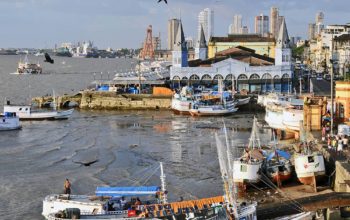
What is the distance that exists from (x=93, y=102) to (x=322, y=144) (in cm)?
5141

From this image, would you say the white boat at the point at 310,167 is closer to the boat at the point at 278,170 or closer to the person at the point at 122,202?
the boat at the point at 278,170

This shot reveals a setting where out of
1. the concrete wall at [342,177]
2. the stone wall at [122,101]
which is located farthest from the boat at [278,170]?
the stone wall at [122,101]

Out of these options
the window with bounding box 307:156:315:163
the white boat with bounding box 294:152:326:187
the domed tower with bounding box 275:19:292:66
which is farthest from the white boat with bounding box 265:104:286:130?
the domed tower with bounding box 275:19:292:66

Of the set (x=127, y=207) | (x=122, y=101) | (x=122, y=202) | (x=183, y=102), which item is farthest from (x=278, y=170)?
(x=122, y=101)

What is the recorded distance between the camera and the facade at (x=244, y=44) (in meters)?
115

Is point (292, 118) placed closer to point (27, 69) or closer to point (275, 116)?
point (275, 116)

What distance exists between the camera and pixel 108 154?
4816 centimetres

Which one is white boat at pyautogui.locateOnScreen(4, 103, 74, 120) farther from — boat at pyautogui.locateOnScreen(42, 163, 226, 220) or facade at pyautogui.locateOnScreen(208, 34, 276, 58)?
facade at pyautogui.locateOnScreen(208, 34, 276, 58)

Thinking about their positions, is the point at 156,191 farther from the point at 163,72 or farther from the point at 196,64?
the point at 163,72

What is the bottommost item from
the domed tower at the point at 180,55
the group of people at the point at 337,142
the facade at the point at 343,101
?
the group of people at the point at 337,142

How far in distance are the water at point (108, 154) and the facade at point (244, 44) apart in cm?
4204

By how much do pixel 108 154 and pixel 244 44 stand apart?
7184cm

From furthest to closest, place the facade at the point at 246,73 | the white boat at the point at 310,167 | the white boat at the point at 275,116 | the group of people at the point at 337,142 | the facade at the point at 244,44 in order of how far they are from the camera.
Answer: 1. the facade at the point at 244,44
2. the facade at the point at 246,73
3. the white boat at the point at 275,116
4. the group of people at the point at 337,142
5. the white boat at the point at 310,167

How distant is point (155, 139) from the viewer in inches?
2196
